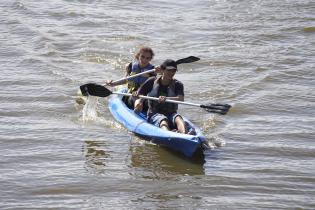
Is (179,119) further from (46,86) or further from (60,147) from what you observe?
(46,86)

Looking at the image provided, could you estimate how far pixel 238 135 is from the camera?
10.8 meters

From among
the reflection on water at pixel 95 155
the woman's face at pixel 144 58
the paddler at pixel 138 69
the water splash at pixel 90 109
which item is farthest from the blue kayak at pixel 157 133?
the woman's face at pixel 144 58

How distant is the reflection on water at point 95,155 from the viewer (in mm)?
9328

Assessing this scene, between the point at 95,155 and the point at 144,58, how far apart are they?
6.97 ft

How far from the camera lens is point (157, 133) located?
32.3 feet

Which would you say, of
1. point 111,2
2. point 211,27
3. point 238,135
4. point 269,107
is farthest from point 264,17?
point 238,135

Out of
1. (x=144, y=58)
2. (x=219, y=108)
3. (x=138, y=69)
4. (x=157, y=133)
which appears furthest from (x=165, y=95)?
(x=138, y=69)

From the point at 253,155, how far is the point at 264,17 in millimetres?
10056

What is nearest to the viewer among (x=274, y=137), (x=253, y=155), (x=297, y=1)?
(x=253, y=155)

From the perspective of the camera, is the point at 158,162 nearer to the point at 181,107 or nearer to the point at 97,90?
the point at 97,90

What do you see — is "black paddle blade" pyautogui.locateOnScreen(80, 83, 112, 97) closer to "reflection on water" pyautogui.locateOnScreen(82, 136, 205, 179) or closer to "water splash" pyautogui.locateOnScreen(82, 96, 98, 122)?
"water splash" pyautogui.locateOnScreen(82, 96, 98, 122)

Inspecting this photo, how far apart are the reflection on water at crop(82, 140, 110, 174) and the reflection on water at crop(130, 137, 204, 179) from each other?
40cm

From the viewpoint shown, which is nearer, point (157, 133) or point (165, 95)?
point (157, 133)

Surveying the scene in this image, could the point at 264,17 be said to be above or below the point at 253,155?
above
